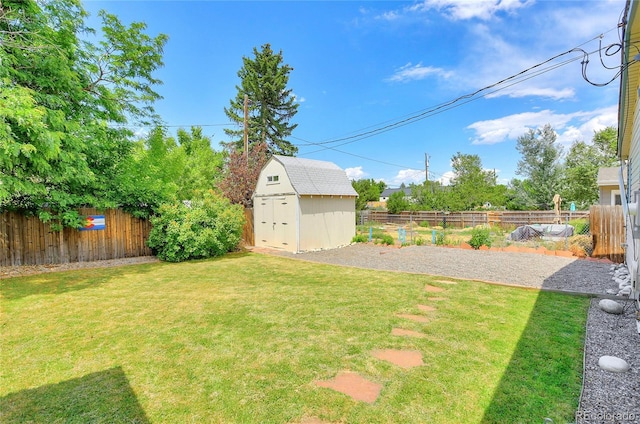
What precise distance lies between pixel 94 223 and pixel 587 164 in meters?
27.3

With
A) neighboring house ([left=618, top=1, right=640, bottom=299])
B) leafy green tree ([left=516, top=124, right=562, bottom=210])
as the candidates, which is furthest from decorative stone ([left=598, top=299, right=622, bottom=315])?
leafy green tree ([left=516, top=124, right=562, bottom=210])

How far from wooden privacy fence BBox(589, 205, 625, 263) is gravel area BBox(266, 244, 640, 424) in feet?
3.24

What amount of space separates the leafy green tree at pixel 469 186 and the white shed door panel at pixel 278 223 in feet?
51.8

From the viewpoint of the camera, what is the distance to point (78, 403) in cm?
229

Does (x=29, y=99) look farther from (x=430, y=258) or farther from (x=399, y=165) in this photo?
(x=399, y=165)

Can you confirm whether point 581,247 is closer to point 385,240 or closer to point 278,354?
point 385,240

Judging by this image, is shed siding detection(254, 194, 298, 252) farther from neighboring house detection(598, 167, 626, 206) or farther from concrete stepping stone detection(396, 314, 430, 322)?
neighboring house detection(598, 167, 626, 206)

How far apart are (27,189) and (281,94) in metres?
19.4

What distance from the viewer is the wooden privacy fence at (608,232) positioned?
823cm

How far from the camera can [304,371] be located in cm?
274

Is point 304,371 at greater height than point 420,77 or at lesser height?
lesser

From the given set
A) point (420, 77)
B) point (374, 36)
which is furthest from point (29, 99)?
point (420, 77)

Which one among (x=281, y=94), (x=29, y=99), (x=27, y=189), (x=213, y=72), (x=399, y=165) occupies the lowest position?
(x=27, y=189)

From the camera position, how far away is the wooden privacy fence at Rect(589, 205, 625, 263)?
823 cm
